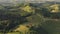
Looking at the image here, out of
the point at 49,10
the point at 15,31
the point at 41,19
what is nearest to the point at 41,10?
the point at 49,10

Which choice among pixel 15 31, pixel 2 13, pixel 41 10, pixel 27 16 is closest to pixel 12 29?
pixel 15 31

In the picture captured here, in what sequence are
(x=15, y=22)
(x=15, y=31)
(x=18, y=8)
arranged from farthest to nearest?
(x=18, y=8) < (x=15, y=22) < (x=15, y=31)

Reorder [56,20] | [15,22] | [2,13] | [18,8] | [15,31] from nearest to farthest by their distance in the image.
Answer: [15,31] < [15,22] < [56,20] < [2,13] < [18,8]

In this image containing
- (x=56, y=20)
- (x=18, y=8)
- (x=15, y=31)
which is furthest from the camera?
(x=18, y=8)

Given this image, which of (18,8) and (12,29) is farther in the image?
(18,8)

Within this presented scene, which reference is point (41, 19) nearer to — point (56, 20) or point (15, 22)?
point (56, 20)

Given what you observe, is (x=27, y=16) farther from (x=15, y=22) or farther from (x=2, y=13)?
(x=2, y=13)
